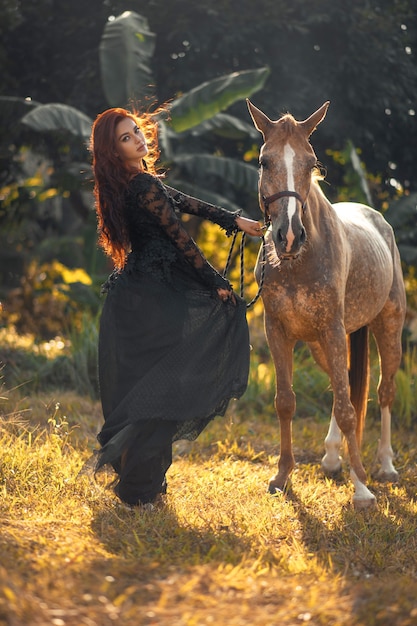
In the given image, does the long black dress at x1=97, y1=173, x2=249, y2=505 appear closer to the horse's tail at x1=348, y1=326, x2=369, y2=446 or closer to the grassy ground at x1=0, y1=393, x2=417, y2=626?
the grassy ground at x1=0, y1=393, x2=417, y2=626

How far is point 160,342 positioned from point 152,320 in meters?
0.14

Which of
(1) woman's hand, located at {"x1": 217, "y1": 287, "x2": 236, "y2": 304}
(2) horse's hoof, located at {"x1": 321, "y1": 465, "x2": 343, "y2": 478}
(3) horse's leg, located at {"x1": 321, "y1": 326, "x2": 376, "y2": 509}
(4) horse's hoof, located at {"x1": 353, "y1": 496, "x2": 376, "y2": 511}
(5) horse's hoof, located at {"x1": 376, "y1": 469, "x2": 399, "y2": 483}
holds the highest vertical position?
(1) woman's hand, located at {"x1": 217, "y1": 287, "x2": 236, "y2": 304}

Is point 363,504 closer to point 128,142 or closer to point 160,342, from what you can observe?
point 160,342

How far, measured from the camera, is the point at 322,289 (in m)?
5.41

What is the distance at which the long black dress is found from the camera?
492 cm

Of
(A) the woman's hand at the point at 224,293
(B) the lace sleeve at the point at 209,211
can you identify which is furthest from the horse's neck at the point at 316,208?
(A) the woman's hand at the point at 224,293

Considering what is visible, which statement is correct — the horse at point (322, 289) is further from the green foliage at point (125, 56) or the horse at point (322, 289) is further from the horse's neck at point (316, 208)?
the green foliage at point (125, 56)

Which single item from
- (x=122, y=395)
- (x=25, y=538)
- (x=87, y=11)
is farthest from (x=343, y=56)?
(x=25, y=538)

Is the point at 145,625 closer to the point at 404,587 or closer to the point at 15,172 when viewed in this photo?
the point at 404,587

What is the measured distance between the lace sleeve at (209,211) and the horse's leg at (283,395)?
0.92 m

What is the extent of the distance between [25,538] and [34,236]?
1414 cm

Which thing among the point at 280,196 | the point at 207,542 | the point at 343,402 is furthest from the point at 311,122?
the point at 207,542

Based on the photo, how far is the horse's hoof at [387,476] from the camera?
6.44m

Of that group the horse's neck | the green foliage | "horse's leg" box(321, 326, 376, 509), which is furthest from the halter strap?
the green foliage
